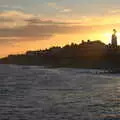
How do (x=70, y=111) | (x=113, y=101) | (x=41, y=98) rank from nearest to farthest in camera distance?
(x=70, y=111) < (x=113, y=101) < (x=41, y=98)

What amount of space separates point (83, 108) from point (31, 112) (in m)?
5.07

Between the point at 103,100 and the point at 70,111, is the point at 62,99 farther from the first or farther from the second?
the point at 70,111

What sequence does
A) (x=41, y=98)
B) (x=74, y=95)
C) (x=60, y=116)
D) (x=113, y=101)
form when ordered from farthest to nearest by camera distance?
(x=74, y=95) → (x=41, y=98) → (x=113, y=101) → (x=60, y=116)

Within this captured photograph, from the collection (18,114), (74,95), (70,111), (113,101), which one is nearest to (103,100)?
(113,101)

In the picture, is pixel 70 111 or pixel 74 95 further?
pixel 74 95

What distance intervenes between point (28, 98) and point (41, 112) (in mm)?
12659

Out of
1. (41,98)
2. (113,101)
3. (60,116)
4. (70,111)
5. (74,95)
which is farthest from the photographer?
(74,95)

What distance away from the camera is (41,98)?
5447 cm

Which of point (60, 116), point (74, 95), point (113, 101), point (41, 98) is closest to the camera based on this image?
point (60, 116)

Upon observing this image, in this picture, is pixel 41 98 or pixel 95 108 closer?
pixel 95 108

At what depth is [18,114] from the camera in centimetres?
4112

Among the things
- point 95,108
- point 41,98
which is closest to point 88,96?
point 41,98

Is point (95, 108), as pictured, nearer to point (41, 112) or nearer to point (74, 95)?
point (41, 112)

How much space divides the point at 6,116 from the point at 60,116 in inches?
161
